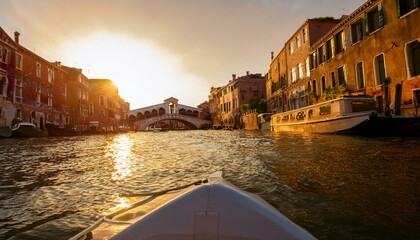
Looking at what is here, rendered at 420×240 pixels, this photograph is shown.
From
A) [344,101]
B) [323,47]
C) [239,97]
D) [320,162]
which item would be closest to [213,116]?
[239,97]

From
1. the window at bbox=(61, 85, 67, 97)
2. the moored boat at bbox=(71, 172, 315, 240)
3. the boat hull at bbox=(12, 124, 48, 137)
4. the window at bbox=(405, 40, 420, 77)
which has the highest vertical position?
the window at bbox=(61, 85, 67, 97)

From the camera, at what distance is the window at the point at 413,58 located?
11.8m

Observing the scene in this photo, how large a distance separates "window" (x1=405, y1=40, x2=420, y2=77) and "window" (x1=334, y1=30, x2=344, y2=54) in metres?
5.76

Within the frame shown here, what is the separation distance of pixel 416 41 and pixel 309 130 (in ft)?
23.2

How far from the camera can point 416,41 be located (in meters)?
11.7

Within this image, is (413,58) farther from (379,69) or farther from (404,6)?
(404,6)

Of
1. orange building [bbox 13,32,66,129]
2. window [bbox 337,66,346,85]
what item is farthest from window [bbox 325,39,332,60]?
orange building [bbox 13,32,66,129]

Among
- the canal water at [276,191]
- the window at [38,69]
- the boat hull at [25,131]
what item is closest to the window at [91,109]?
the window at [38,69]

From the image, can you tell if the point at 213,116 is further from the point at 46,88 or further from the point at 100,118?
the point at 46,88

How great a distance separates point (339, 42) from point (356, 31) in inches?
74.7

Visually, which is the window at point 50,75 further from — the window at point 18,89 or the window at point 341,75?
the window at point 341,75

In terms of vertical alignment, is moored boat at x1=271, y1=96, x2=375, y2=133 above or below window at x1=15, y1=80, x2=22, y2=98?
below

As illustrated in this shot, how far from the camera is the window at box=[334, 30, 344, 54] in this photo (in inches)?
697

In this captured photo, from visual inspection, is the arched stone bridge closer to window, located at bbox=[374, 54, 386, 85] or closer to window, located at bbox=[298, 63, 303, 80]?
window, located at bbox=[298, 63, 303, 80]
